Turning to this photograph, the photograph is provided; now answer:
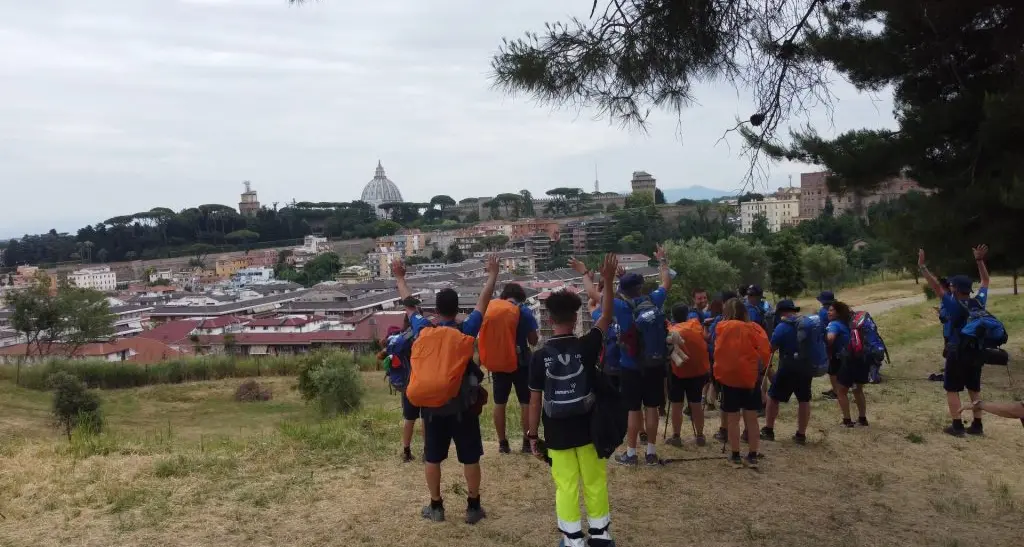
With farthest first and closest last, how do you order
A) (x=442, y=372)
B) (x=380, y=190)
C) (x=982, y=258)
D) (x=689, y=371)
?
(x=380, y=190), (x=982, y=258), (x=689, y=371), (x=442, y=372)

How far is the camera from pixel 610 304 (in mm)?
3656

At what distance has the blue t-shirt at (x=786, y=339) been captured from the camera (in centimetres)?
554

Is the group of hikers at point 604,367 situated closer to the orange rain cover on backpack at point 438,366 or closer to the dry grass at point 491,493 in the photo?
the orange rain cover on backpack at point 438,366

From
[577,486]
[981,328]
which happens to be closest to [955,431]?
[981,328]

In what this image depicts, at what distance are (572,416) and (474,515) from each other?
1189mm

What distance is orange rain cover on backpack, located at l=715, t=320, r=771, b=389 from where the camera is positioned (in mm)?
5008

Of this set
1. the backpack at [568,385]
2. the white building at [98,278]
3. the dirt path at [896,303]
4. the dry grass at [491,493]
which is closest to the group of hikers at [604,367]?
the backpack at [568,385]

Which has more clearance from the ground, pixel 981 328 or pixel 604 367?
pixel 981 328

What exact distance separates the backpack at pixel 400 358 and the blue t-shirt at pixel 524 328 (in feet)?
2.58

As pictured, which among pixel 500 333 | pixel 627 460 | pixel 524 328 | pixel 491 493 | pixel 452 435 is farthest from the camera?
pixel 627 460

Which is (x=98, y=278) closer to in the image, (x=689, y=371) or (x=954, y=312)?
(x=689, y=371)

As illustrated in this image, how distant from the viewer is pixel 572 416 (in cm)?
355

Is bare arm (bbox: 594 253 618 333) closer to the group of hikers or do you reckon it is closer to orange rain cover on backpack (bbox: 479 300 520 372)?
the group of hikers

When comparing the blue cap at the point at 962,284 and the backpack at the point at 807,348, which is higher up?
the blue cap at the point at 962,284
